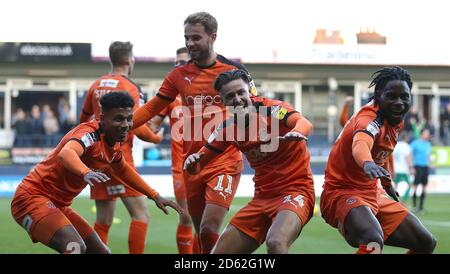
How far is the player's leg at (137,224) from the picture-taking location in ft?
33.0

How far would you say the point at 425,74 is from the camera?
3712cm

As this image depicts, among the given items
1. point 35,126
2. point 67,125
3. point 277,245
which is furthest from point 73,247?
point 35,126

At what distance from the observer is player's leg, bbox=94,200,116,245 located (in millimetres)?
10273

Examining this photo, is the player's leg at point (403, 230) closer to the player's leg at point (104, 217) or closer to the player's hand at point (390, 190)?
the player's hand at point (390, 190)

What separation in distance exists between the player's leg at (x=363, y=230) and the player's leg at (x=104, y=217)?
362 centimetres

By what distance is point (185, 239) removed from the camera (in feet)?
33.9

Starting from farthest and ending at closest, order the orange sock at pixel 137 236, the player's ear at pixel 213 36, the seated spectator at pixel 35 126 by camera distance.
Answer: the seated spectator at pixel 35 126, the orange sock at pixel 137 236, the player's ear at pixel 213 36

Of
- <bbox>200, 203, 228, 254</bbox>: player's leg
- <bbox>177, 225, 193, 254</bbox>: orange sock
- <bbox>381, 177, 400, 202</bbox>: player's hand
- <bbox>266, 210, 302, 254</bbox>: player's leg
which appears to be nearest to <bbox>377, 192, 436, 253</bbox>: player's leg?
<bbox>381, 177, 400, 202</bbox>: player's hand

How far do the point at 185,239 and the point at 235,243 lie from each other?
113 inches

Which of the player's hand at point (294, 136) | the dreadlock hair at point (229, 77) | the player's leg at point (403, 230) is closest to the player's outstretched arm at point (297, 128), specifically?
the player's hand at point (294, 136)

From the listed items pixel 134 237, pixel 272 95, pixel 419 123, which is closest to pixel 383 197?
pixel 134 237

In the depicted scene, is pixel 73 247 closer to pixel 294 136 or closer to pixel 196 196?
pixel 196 196

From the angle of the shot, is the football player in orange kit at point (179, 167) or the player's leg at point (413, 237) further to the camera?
the football player in orange kit at point (179, 167)

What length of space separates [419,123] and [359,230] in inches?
930
